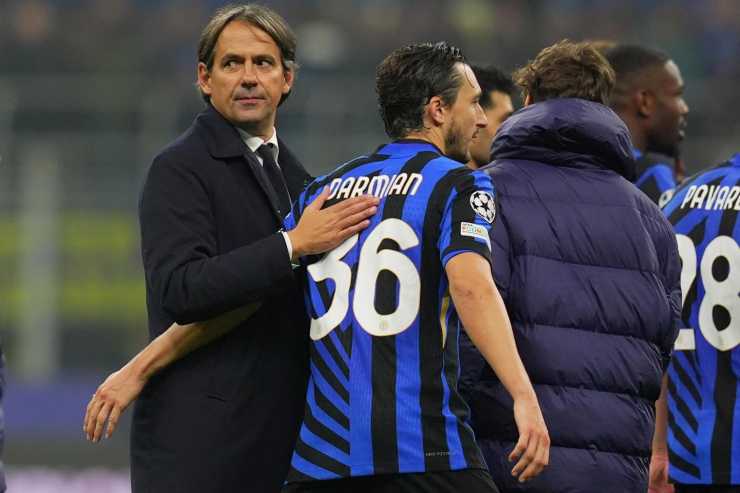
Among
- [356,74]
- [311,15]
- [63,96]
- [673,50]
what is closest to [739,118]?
[673,50]

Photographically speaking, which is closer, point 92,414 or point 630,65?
point 92,414

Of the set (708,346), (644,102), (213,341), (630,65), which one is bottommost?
(708,346)

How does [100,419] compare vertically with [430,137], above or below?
below

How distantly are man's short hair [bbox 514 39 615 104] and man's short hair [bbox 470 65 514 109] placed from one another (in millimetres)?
1069

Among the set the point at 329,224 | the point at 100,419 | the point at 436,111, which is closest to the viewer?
the point at 329,224

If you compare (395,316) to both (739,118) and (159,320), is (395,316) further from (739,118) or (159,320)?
(739,118)

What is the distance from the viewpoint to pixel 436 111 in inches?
143

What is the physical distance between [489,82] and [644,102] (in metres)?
0.66

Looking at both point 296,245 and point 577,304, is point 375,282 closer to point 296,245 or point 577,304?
point 296,245

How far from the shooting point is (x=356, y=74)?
13805 mm

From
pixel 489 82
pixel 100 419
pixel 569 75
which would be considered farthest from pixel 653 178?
pixel 100 419

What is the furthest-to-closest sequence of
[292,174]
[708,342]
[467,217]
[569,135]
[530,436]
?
[708,342], [292,174], [569,135], [467,217], [530,436]

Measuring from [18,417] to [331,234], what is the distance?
831cm

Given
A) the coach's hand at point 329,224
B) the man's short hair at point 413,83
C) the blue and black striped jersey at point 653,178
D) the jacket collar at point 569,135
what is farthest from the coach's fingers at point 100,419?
the blue and black striped jersey at point 653,178
